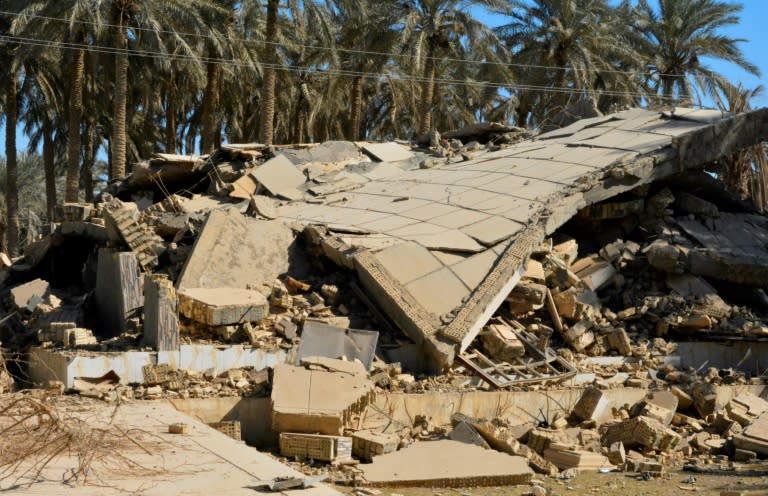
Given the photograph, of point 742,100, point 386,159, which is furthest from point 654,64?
point 386,159

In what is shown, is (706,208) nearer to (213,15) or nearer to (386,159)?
(386,159)

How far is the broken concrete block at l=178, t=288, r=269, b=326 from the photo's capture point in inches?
428

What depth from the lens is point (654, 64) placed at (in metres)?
26.6

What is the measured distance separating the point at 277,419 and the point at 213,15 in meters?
15.5

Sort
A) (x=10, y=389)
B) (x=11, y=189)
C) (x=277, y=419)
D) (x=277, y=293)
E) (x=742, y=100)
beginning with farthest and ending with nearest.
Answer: (x=11, y=189), (x=742, y=100), (x=277, y=293), (x=10, y=389), (x=277, y=419)

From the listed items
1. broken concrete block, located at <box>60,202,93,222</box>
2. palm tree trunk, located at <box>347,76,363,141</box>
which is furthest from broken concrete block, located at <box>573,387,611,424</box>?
palm tree trunk, located at <box>347,76,363,141</box>

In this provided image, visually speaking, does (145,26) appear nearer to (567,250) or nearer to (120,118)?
(120,118)

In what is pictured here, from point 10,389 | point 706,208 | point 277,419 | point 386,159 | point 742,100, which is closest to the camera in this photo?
point 277,419

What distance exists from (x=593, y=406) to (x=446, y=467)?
3.11m

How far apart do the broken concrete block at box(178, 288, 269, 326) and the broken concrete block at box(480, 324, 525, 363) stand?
9.21 feet

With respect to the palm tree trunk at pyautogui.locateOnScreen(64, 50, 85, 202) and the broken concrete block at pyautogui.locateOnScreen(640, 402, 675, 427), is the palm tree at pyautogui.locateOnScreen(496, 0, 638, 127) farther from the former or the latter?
the broken concrete block at pyautogui.locateOnScreen(640, 402, 675, 427)

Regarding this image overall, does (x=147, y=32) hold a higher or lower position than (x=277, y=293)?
higher

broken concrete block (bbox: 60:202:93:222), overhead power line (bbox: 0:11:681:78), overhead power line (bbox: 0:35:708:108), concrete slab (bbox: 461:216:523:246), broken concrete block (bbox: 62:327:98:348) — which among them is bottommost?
broken concrete block (bbox: 62:327:98:348)

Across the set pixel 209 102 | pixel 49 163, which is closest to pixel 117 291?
pixel 209 102
